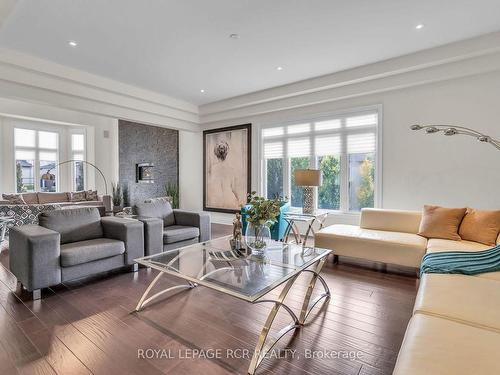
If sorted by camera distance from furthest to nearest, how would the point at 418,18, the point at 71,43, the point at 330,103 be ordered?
the point at 330,103, the point at 71,43, the point at 418,18

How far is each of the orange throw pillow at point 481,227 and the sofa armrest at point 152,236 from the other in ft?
12.4

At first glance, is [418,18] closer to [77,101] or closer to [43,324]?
[43,324]

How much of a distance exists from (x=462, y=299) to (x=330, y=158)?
3.75 meters

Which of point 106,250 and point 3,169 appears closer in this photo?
point 106,250

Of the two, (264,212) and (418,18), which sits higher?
(418,18)

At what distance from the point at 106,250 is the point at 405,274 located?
3.56 meters

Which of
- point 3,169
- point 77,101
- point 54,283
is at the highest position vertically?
point 77,101

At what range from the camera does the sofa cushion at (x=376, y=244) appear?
10.3 ft

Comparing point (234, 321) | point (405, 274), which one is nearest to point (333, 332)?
point (234, 321)

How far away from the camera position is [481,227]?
3088 mm

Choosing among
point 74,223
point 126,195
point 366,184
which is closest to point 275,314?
point 74,223

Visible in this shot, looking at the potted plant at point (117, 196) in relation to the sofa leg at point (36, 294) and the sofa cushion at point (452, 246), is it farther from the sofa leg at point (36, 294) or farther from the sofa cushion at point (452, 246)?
the sofa cushion at point (452, 246)

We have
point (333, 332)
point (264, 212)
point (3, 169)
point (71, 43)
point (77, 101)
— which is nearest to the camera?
point (333, 332)

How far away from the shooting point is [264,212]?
2543 millimetres
